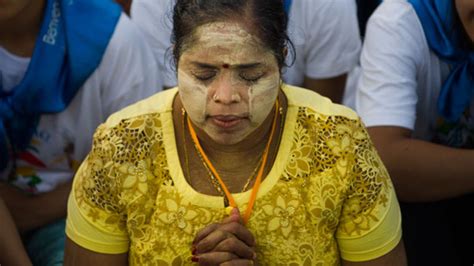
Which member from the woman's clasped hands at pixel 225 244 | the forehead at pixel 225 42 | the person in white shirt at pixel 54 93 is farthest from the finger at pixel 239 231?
the person in white shirt at pixel 54 93

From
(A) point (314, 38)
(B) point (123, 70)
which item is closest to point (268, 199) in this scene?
(B) point (123, 70)

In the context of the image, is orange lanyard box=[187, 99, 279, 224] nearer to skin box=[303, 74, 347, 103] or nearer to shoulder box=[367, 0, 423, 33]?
shoulder box=[367, 0, 423, 33]

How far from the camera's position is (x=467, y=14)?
3061mm

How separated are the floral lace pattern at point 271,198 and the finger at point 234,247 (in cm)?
9

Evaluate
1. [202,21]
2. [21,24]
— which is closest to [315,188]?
[202,21]

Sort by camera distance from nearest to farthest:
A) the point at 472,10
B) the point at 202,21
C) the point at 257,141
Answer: the point at 202,21 < the point at 257,141 < the point at 472,10

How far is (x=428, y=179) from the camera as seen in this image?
3.07 m

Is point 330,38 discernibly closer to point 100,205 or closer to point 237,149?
point 237,149

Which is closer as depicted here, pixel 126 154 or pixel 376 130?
pixel 126 154

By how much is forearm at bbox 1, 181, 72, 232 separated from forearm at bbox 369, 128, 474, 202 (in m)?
1.10

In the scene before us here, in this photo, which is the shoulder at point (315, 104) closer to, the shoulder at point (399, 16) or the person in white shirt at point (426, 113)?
the person in white shirt at point (426, 113)

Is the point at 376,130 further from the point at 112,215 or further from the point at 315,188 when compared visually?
the point at 112,215

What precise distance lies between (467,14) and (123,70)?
1157mm

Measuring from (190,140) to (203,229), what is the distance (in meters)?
0.27
